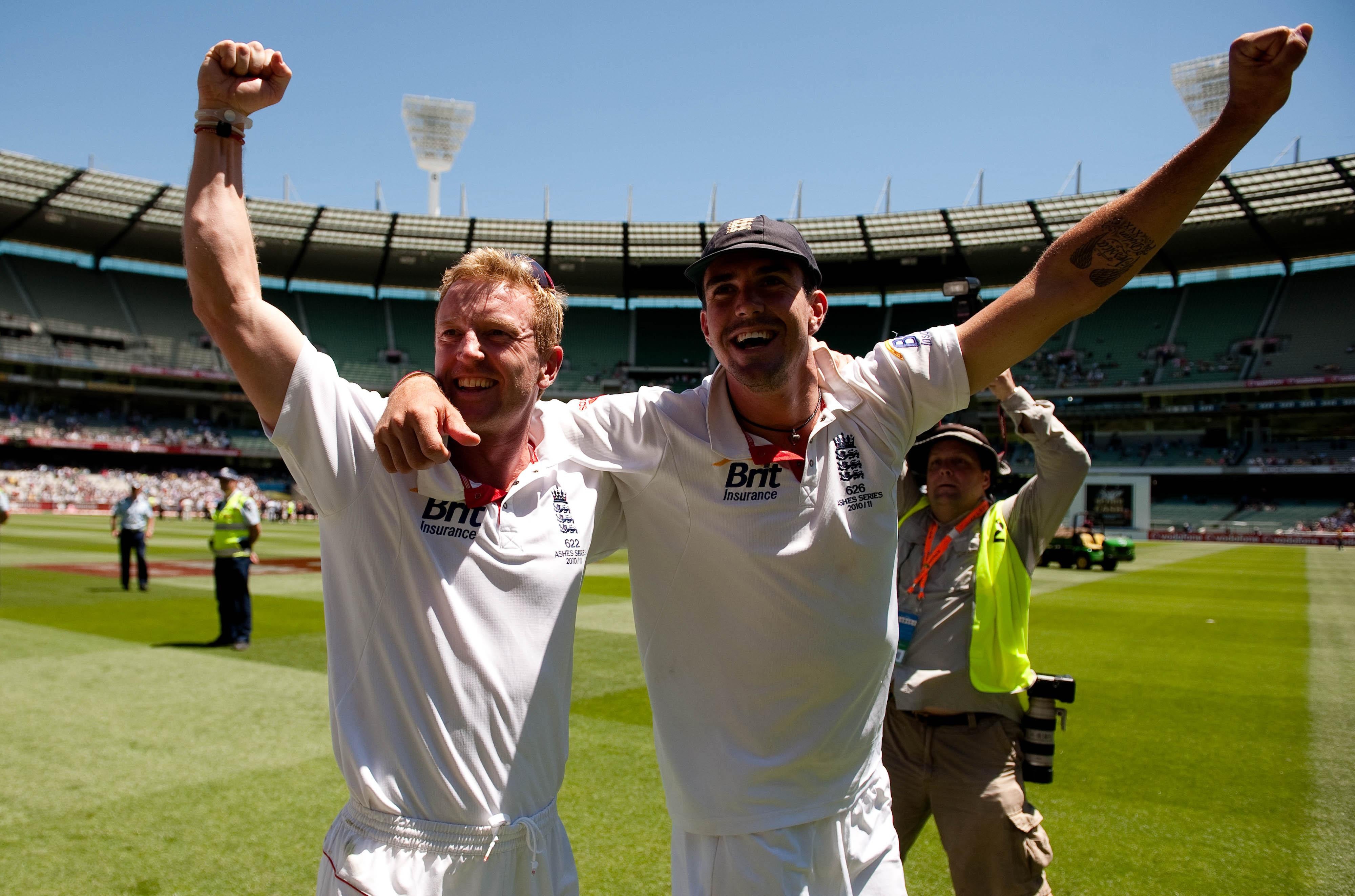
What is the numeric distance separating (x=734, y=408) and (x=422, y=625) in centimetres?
113

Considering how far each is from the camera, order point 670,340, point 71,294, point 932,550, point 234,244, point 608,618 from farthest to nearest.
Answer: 1. point 670,340
2. point 71,294
3. point 608,618
4. point 932,550
5. point 234,244

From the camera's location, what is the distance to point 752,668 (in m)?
2.43

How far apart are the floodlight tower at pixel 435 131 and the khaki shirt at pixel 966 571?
5580 cm

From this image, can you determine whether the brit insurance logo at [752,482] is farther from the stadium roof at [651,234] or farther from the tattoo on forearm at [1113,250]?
the stadium roof at [651,234]

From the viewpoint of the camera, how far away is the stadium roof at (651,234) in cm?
4478

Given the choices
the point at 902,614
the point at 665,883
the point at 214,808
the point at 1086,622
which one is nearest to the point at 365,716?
the point at 902,614

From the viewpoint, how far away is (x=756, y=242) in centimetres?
252

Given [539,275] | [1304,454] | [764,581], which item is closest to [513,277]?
[539,275]

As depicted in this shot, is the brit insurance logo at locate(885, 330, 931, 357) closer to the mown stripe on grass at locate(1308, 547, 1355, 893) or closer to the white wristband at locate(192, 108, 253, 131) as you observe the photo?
the white wristband at locate(192, 108, 253, 131)

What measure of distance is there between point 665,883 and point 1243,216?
52151mm

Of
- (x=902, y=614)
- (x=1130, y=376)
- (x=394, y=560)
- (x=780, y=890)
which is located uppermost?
(x=1130, y=376)

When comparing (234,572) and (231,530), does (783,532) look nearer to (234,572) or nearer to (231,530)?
(234,572)

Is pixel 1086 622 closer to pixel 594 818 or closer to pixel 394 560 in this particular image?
pixel 594 818

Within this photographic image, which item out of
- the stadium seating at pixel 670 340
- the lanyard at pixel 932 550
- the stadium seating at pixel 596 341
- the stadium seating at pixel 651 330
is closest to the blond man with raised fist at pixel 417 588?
the lanyard at pixel 932 550
